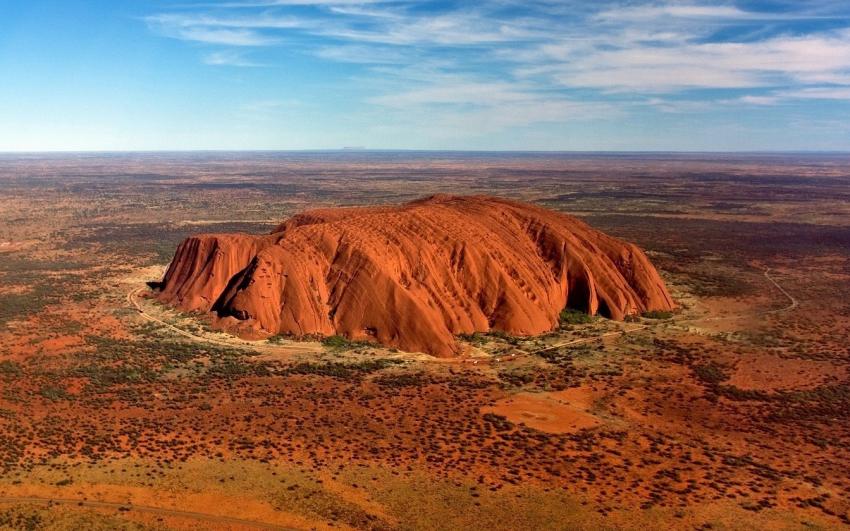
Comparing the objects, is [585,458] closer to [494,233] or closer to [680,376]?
[680,376]

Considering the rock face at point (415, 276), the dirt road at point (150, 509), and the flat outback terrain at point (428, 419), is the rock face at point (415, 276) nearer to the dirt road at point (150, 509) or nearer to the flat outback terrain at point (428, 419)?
the flat outback terrain at point (428, 419)

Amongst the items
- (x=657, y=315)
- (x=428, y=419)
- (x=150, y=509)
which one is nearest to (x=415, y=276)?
(x=428, y=419)

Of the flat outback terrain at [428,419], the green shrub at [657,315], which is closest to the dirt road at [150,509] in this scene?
A: the flat outback terrain at [428,419]

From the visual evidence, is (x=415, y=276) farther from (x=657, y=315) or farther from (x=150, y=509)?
(x=150, y=509)

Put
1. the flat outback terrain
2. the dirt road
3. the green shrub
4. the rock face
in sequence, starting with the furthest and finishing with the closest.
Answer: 1. the green shrub
2. the rock face
3. the flat outback terrain
4. the dirt road

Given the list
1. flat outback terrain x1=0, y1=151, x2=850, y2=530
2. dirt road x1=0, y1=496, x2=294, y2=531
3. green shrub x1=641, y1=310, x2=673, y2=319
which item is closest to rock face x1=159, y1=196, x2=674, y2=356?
green shrub x1=641, y1=310, x2=673, y2=319

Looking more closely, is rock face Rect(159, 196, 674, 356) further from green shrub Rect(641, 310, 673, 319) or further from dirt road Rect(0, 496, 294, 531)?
dirt road Rect(0, 496, 294, 531)

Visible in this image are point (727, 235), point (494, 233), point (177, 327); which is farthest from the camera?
point (727, 235)

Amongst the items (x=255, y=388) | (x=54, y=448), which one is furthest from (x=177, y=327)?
(x=54, y=448)
